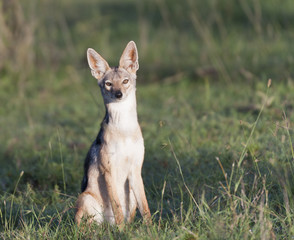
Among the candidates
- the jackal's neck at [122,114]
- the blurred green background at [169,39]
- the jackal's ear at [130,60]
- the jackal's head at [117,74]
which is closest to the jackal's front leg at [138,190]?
the jackal's neck at [122,114]

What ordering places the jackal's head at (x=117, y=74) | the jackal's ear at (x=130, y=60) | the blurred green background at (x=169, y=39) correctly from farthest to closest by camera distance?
the blurred green background at (x=169, y=39) < the jackal's ear at (x=130, y=60) < the jackal's head at (x=117, y=74)

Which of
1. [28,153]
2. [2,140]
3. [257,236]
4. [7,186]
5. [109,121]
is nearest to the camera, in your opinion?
[257,236]

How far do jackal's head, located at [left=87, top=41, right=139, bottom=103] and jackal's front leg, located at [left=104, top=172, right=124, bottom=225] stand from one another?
70 centimetres

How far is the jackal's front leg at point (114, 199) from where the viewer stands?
14.1ft

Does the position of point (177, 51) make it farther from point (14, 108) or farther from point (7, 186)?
point (7, 186)

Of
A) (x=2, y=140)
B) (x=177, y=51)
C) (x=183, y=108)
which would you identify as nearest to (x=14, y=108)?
(x=2, y=140)

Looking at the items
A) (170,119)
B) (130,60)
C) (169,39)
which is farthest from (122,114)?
→ (169,39)

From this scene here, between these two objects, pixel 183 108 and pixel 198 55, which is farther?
pixel 198 55

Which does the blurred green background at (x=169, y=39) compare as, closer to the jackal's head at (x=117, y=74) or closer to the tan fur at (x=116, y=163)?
the jackal's head at (x=117, y=74)

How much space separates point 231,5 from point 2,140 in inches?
286

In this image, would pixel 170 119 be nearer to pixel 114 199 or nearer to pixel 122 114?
pixel 122 114

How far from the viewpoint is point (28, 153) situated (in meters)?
6.43

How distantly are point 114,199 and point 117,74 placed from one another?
1.17 metres

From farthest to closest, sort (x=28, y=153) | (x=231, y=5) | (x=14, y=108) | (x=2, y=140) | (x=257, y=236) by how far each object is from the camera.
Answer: (x=231, y=5)
(x=14, y=108)
(x=2, y=140)
(x=28, y=153)
(x=257, y=236)
